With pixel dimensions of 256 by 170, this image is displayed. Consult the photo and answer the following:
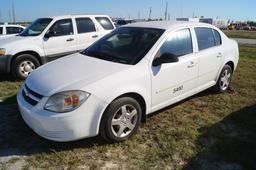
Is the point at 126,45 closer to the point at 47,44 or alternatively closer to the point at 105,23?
the point at 47,44

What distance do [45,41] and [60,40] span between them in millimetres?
421

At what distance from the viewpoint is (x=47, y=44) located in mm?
7160

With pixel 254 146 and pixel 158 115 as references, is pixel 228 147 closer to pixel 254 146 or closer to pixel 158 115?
pixel 254 146

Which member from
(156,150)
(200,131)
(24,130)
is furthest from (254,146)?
(24,130)

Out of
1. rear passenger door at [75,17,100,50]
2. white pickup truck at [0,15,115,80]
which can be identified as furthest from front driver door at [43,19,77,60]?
rear passenger door at [75,17,100,50]

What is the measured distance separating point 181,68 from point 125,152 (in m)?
1.71

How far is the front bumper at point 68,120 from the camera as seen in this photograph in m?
3.16

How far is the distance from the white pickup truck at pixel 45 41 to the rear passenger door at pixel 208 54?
3881mm

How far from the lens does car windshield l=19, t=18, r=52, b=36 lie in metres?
7.28

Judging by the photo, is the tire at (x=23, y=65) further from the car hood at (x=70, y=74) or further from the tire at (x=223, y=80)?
the tire at (x=223, y=80)

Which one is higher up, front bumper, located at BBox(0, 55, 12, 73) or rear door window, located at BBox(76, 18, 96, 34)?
rear door window, located at BBox(76, 18, 96, 34)

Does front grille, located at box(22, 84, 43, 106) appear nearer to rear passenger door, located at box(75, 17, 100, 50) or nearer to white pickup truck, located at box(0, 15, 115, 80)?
white pickup truck, located at box(0, 15, 115, 80)

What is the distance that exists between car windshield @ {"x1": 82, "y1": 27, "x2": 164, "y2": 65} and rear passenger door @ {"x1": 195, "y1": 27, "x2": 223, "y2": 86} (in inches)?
41.2

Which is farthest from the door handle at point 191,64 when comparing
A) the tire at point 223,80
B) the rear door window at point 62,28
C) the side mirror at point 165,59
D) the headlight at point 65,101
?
the rear door window at point 62,28
